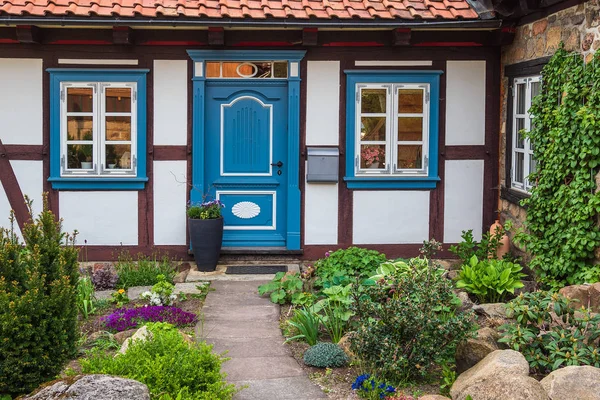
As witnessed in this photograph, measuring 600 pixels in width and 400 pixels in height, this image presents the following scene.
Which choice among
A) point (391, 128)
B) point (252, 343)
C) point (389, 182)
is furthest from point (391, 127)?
point (252, 343)

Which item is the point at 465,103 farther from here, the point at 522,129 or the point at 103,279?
the point at 103,279

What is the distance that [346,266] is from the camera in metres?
9.15

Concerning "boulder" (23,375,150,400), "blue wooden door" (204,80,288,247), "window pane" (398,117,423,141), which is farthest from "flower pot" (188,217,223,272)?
"boulder" (23,375,150,400)

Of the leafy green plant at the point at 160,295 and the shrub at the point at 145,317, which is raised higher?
the leafy green plant at the point at 160,295

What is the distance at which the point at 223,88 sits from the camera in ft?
36.0

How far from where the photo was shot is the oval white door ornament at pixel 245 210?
1113 centimetres

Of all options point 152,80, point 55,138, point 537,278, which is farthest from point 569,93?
point 55,138

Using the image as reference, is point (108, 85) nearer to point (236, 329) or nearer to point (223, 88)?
point (223, 88)

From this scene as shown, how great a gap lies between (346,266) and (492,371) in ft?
11.8

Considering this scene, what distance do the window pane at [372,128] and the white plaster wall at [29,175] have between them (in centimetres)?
413

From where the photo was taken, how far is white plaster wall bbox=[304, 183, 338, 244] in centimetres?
1099

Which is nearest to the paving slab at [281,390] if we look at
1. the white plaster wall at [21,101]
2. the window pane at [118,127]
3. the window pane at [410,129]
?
the window pane at [410,129]

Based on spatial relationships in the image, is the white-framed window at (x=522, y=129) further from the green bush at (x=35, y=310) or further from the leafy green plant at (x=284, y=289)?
the green bush at (x=35, y=310)

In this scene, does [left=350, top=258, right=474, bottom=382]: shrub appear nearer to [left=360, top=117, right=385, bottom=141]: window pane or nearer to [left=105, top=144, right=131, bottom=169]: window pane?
[left=360, top=117, right=385, bottom=141]: window pane
